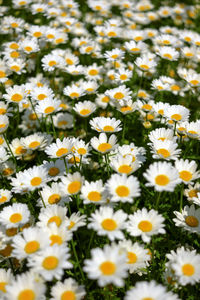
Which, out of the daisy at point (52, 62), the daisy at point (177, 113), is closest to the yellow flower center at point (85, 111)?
the daisy at point (177, 113)

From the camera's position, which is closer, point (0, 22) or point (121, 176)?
point (121, 176)

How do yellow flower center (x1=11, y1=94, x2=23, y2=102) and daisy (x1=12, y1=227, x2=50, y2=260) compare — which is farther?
yellow flower center (x1=11, y1=94, x2=23, y2=102)

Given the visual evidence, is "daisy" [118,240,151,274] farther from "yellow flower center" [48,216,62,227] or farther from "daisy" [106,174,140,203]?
"yellow flower center" [48,216,62,227]

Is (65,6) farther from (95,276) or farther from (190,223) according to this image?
(95,276)

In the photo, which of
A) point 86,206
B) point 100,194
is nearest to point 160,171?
point 100,194

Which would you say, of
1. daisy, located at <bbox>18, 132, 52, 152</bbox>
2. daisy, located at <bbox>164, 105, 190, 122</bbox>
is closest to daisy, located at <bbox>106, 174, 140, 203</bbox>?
daisy, located at <bbox>164, 105, 190, 122</bbox>

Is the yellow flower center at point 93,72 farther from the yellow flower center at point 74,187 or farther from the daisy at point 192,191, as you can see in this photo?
the yellow flower center at point 74,187
